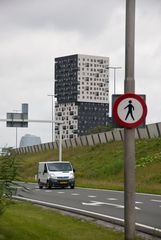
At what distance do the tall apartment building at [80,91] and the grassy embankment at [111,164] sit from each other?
3667cm

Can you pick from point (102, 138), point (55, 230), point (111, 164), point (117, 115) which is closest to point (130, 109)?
point (117, 115)

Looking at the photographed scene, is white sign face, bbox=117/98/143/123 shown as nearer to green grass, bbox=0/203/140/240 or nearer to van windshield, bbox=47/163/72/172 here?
green grass, bbox=0/203/140/240

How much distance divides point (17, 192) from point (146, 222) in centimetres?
682

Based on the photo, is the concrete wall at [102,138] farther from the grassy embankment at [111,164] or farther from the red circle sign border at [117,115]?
the red circle sign border at [117,115]

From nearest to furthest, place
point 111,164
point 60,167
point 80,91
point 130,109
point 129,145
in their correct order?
point 129,145
point 130,109
point 60,167
point 111,164
point 80,91

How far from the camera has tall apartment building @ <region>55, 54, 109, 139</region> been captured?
120419mm

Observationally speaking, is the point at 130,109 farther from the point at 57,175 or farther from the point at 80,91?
the point at 80,91

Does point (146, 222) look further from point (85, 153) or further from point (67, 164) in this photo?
point (85, 153)

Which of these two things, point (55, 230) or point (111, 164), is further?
point (111, 164)

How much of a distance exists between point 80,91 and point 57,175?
3169 inches

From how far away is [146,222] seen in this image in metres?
17.6

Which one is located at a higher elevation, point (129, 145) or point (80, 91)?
point (80, 91)

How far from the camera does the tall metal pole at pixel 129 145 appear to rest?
39.8ft

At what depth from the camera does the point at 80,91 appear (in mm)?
122812
